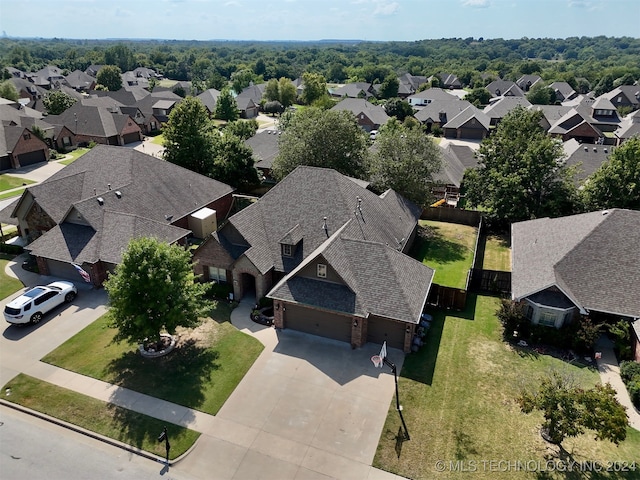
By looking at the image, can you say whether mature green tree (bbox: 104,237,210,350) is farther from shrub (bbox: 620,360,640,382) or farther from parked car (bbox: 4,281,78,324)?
shrub (bbox: 620,360,640,382)

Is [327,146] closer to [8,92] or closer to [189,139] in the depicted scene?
[189,139]

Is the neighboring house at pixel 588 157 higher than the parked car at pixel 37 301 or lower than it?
higher

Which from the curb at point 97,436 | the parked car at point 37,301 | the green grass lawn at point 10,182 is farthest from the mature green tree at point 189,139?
the curb at point 97,436

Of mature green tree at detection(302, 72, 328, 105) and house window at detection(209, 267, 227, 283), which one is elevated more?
mature green tree at detection(302, 72, 328, 105)

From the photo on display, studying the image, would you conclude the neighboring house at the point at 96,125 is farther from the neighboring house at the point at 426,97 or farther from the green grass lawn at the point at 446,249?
the neighboring house at the point at 426,97

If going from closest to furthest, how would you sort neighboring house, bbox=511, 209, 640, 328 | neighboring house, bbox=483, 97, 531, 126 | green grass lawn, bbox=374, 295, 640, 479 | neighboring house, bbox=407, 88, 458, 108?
green grass lawn, bbox=374, 295, 640, 479, neighboring house, bbox=511, 209, 640, 328, neighboring house, bbox=483, 97, 531, 126, neighboring house, bbox=407, 88, 458, 108

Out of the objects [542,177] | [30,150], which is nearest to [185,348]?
[542,177]

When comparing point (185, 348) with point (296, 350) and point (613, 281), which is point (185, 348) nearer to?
point (296, 350)

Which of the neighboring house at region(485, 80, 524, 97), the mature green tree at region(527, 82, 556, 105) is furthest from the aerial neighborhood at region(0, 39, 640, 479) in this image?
the neighboring house at region(485, 80, 524, 97)
